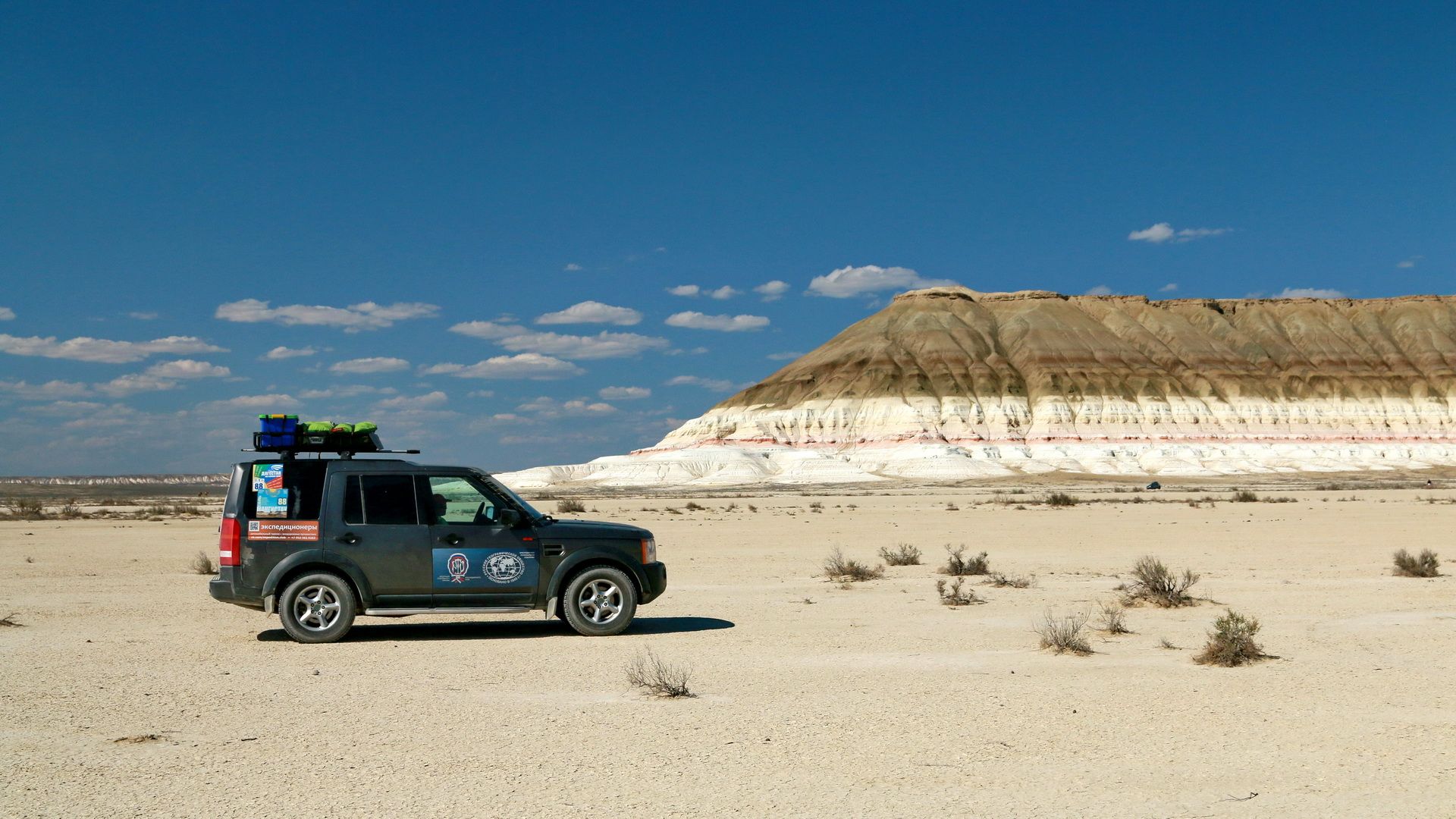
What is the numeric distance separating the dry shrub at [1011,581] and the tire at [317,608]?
10.4m

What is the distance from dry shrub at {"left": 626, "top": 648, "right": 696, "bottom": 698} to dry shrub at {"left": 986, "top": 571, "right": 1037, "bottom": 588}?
29.5ft

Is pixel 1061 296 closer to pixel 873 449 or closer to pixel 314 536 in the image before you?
pixel 873 449

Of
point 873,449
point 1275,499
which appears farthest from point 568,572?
point 873,449

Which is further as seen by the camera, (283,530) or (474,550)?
(474,550)

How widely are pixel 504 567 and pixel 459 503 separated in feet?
2.83

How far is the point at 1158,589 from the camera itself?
15867 millimetres

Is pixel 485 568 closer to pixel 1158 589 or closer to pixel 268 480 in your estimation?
pixel 268 480

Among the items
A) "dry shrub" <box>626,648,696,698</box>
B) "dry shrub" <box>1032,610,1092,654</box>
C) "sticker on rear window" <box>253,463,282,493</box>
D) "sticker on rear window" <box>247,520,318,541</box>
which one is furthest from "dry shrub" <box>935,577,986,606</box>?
"sticker on rear window" <box>253,463,282,493</box>

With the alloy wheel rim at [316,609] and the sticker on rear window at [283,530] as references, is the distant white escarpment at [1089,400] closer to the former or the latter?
the alloy wheel rim at [316,609]

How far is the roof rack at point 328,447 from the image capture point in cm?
1237

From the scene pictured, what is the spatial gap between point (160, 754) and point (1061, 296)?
162 meters

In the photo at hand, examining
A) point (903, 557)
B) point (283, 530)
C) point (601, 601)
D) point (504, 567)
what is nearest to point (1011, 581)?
point (903, 557)

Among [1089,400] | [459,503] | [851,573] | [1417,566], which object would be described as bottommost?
[851,573]

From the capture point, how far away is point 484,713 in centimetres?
877
